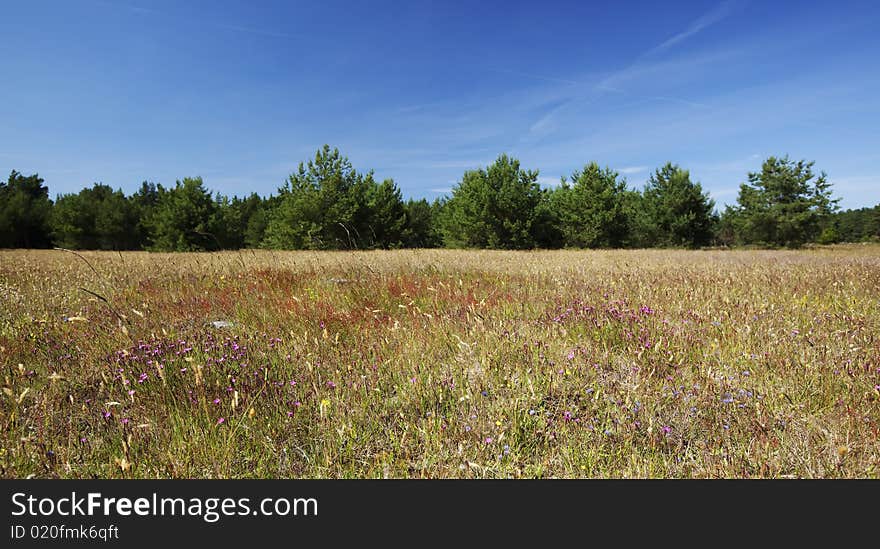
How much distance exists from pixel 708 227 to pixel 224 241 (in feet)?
169

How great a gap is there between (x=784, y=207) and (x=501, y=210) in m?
25.2

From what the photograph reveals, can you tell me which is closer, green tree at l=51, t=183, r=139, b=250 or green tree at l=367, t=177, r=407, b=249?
green tree at l=367, t=177, r=407, b=249

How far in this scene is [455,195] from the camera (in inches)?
1684

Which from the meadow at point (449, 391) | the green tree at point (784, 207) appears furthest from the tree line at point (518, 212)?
the meadow at point (449, 391)

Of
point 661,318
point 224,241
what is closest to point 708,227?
point 661,318

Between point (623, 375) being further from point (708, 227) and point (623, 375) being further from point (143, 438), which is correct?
point (708, 227)

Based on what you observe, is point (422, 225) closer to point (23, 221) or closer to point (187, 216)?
point (187, 216)

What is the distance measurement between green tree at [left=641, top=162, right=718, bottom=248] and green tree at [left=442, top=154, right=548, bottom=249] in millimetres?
11894

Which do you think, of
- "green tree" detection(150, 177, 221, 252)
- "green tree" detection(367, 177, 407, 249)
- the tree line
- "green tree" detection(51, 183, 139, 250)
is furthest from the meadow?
"green tree" detection(51, 183, 139, 250)

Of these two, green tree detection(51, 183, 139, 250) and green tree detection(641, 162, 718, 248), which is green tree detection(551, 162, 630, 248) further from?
green tree detection(51, 183, 139, 250)

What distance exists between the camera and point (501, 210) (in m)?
38.1

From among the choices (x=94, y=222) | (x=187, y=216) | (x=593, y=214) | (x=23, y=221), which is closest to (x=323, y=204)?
(x=187, y=216)

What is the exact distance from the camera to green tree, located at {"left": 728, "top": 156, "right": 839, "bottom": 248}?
35.2 m
